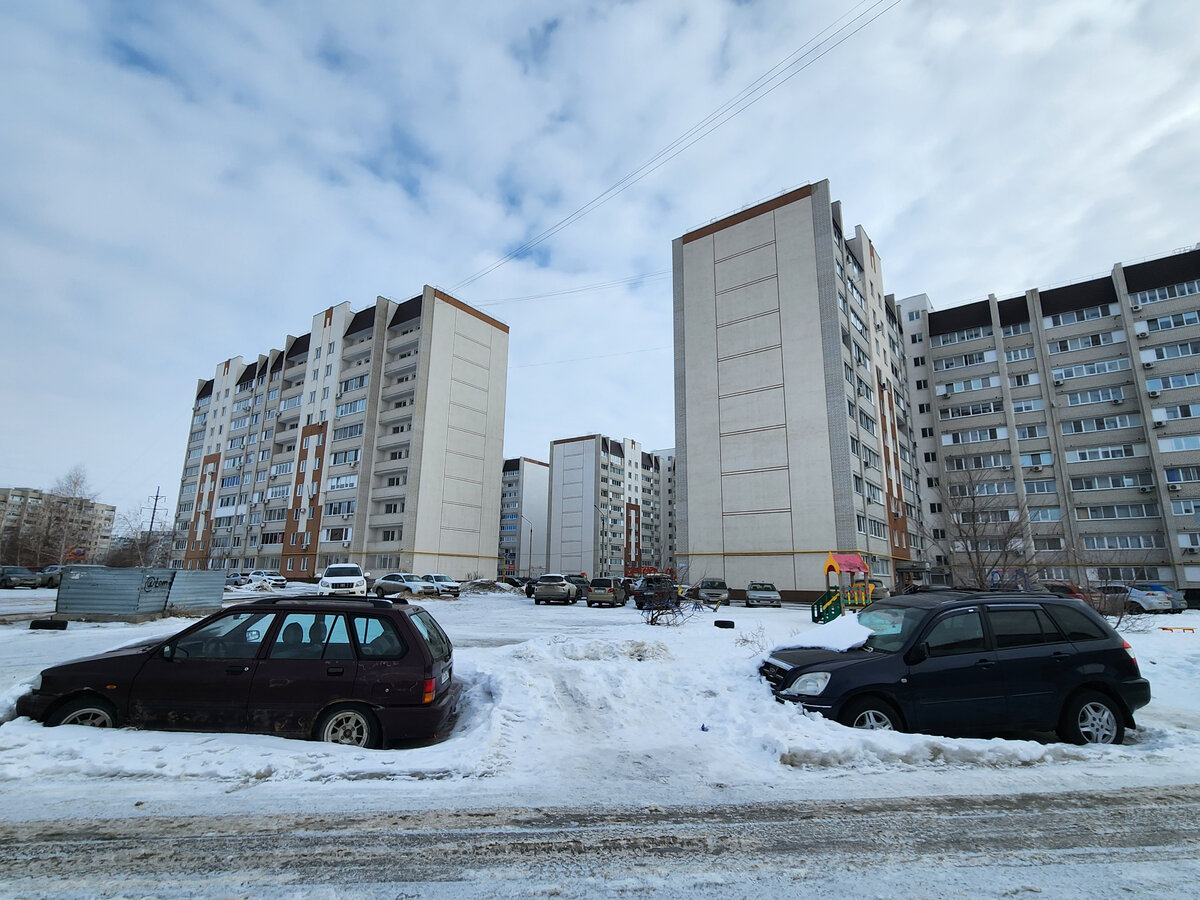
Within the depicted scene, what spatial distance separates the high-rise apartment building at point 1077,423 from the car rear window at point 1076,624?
3992 cm

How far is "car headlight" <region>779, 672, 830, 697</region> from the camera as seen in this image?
20.3 feet

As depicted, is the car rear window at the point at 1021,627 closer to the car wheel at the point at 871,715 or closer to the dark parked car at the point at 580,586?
the car wheel at the point at 871,715

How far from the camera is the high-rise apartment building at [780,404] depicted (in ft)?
128

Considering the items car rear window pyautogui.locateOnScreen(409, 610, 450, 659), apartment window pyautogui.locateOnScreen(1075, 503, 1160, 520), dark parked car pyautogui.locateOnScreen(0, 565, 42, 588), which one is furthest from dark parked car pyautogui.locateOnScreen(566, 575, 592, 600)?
apartment window pyautogui.locateOnScreen(1075, 503, 1160, 520)

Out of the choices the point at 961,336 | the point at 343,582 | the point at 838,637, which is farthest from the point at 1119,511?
the point at 343,582

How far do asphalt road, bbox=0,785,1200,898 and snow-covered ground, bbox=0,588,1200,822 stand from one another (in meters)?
0.31

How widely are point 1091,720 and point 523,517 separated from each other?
3994 inches

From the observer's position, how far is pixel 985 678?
6.05m

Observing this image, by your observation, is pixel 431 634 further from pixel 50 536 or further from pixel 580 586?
pixel 50 536

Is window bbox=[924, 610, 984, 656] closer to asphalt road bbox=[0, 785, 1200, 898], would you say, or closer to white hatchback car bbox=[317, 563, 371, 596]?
asphalt road bbox=[0, 785, 1200, 898]

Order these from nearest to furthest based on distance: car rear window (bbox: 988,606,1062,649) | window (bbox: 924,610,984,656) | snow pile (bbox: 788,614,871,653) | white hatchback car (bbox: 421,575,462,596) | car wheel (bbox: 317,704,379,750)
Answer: car wheel (bbox: 317,704,379,750)
window (bbox: 924,610,984,656)
car rear window (bbox: 988,606,1062,649)
snow pile (bbox: 788,614,871,653)
white hatchback car (bbox: 421,575,462,596)

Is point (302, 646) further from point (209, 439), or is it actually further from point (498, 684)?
point (209, 439)

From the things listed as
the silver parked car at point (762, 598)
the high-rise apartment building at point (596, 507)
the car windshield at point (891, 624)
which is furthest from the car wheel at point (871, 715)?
the high-rise apartment building at point (596, 507)

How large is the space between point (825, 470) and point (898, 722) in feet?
115
